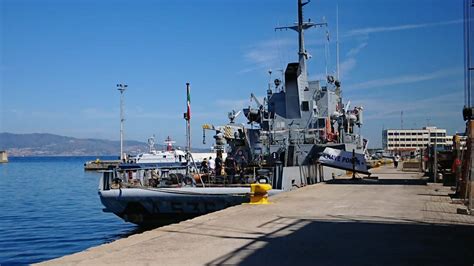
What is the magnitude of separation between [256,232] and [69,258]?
12.7 ft

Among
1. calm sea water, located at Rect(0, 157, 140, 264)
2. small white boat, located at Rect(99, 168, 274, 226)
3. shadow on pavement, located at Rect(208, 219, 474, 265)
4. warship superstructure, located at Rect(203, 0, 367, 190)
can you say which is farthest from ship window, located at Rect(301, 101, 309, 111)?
shadow on pavement, located at Rect(208, 219, 474, 265)

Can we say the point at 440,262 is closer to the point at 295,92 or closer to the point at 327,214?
the point at 327,214

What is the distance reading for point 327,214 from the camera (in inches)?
547

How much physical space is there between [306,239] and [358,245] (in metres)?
1.01

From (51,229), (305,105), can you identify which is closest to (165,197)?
(51,229)

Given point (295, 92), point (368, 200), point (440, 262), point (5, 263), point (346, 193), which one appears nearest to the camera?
point (440, 262)

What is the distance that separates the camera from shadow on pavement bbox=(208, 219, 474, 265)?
8.23 meters

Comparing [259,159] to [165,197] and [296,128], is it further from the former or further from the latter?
[165,197]

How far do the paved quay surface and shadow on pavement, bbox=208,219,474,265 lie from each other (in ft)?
0.05

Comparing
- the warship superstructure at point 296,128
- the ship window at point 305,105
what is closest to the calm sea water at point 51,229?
the warship superstructure at point 296,128

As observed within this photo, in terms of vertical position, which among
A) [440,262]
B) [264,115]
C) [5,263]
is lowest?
[5,263]

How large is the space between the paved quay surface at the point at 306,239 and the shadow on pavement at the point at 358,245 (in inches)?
0.6

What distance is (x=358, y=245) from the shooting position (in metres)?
9.51

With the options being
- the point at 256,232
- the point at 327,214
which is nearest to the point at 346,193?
the point at 327,214
